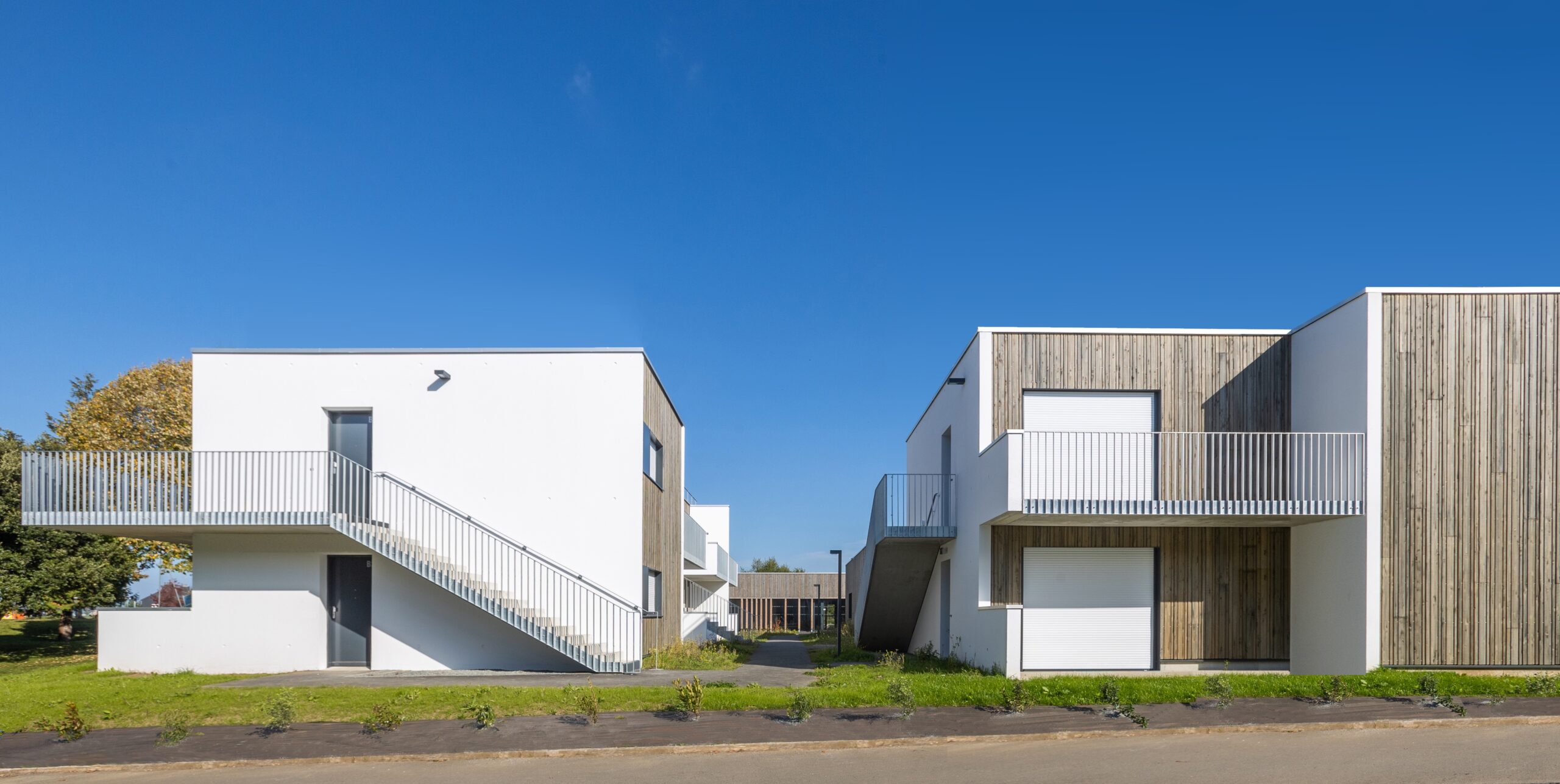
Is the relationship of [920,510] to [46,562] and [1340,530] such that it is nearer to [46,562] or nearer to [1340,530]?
[1340,530]

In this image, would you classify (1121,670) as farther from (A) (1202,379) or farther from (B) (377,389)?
(B) (377,389)

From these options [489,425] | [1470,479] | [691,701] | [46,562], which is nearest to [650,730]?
[691,701]

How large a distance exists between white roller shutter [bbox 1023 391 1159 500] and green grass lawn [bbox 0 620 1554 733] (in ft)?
10.7

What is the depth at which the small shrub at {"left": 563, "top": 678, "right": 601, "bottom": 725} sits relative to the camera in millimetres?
11391

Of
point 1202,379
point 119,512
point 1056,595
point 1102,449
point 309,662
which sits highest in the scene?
point 1202,379

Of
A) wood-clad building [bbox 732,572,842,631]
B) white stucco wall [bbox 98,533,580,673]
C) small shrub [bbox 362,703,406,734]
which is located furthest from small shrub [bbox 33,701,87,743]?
wood-clad building [bbox 732,572,842,631]

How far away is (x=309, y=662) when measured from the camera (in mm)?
17719

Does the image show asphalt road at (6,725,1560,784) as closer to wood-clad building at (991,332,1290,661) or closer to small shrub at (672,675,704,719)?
small shrub at (672,675,704,719)

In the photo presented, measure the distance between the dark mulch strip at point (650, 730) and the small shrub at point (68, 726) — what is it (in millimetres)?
105

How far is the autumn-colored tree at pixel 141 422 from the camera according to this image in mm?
28109

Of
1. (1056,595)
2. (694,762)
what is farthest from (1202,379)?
(694,762)

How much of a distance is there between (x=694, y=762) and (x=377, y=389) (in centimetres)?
1097

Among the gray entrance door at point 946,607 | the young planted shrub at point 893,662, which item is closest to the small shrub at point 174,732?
the young planted shrub at point 893,662

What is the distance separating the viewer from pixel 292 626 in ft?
58.4
